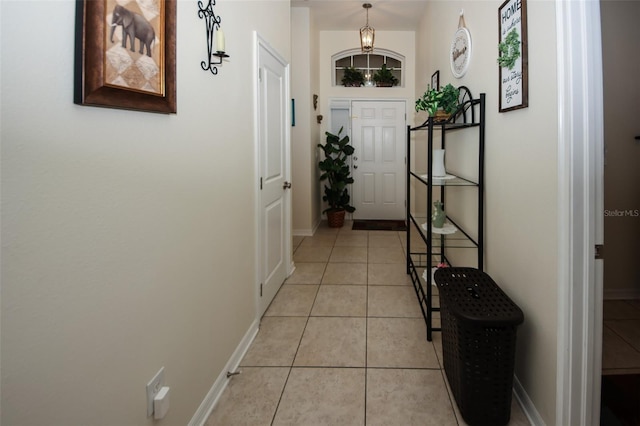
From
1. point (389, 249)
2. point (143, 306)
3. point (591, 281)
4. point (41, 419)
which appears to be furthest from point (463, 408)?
point (389, 249)

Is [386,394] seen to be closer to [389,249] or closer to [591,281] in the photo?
[591,281]

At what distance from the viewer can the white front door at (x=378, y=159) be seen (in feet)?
21.0

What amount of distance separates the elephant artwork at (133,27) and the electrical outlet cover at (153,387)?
1.08 m

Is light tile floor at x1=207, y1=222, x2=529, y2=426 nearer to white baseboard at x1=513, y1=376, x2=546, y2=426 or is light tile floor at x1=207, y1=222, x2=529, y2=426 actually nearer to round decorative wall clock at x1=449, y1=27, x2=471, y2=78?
white baseboard at x1=513, y1=376, x2=546, y2=426

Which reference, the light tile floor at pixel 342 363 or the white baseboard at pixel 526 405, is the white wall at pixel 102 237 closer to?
the light tile floor at pixel 342 363

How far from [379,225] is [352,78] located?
239cm

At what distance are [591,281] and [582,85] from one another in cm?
70

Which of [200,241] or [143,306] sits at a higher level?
[200,241]

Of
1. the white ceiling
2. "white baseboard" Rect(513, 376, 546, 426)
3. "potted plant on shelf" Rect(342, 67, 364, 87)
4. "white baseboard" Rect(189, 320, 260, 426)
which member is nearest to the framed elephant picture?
"white baseboard" Rect(189, 320, 260, 426)

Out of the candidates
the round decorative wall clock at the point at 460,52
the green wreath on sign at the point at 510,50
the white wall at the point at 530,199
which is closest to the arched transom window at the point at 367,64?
the round decorative wall clock at the point at 460,52

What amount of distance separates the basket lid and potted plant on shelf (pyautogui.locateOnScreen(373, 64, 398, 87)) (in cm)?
472

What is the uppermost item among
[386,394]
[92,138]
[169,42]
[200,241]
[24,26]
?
[169,42]

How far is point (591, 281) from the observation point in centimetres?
141

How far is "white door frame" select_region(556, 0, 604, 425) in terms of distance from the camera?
1.37 m
